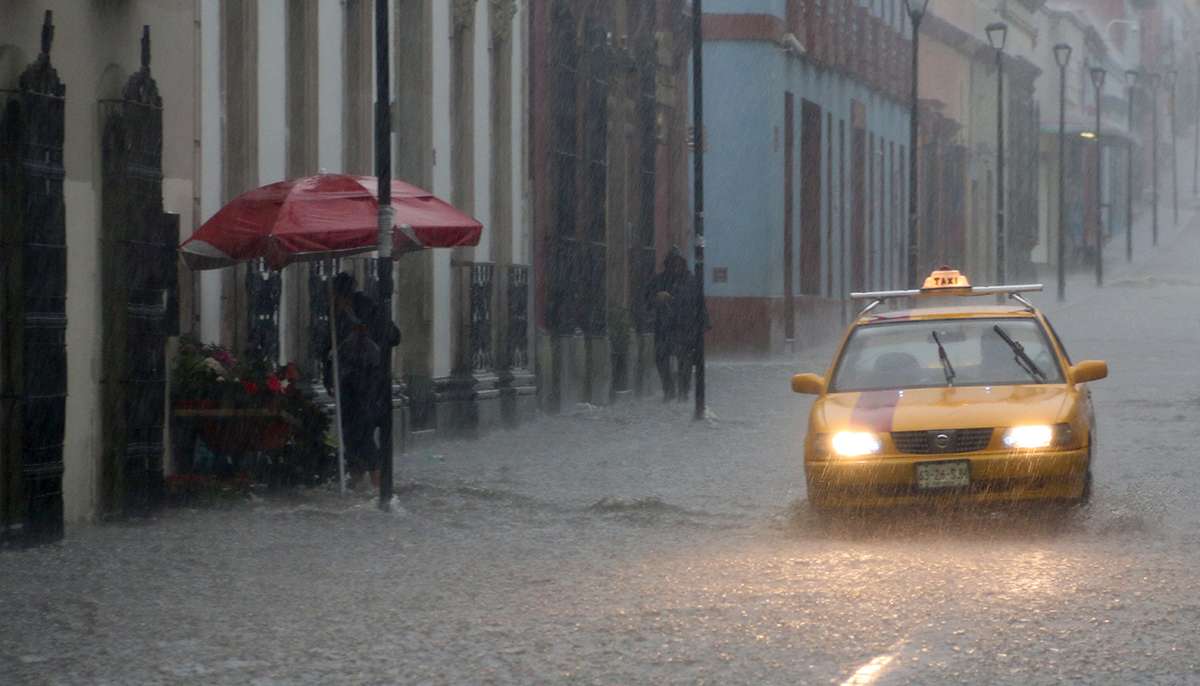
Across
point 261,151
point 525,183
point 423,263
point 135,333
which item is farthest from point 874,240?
point 135,333

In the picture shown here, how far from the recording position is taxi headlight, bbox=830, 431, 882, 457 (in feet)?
46.0

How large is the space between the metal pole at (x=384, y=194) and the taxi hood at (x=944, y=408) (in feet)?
9.80

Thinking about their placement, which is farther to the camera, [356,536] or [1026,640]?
[356,536]

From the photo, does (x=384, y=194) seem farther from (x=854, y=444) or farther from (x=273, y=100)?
(x=273, y=100)

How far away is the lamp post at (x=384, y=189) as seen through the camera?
51.6ft

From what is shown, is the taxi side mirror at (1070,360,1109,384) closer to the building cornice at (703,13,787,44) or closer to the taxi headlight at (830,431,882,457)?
the taxi headlight at (830,431,882,457)

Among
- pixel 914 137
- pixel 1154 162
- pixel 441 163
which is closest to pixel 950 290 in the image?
pixel 441 163

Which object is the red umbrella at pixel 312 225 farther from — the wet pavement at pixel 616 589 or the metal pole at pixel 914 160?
the metal pole at pixel 914 160

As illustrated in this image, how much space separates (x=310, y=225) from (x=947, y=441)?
4.66m

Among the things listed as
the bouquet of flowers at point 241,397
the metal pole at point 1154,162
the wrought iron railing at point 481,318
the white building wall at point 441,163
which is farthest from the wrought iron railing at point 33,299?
the metal pole at point 1154,162

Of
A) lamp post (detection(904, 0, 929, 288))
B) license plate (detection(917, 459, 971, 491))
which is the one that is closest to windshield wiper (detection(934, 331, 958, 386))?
license plate (detection(917, 459, 971, 491))

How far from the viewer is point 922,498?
13875mm

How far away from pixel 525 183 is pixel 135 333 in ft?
38.8

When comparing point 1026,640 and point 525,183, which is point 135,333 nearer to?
point 1026,640
